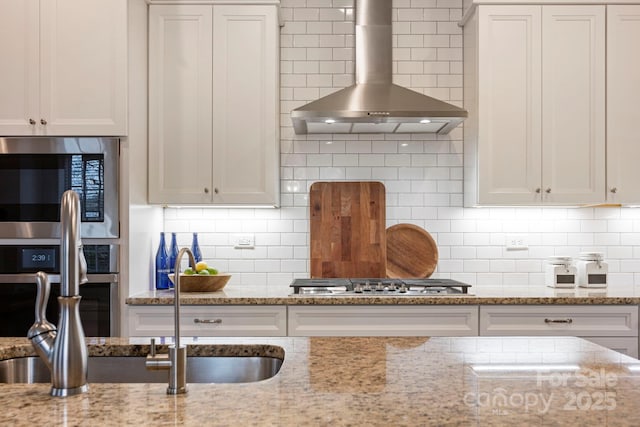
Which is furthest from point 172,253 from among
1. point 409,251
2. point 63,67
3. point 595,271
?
point 595,271

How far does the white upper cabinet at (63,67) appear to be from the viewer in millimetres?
3006

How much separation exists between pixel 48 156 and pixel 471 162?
2408mm

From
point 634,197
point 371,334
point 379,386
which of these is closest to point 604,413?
point 379,386

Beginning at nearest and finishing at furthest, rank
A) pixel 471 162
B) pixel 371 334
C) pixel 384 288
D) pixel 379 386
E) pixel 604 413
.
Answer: pixel 604 413
pixel 379 386
pixel 371 334
pixel 384 288
pixel 471 162

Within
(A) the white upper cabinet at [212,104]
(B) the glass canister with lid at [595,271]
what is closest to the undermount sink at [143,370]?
(A) the white upper cabinet at [212,104]

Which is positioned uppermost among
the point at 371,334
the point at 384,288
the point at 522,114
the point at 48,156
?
the point at 522,114

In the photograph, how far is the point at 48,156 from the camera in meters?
3.03

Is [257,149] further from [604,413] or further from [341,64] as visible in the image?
[604,413]

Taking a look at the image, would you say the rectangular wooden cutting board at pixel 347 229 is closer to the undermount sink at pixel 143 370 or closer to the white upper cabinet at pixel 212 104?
the white upper cabinet at pixel 212 104

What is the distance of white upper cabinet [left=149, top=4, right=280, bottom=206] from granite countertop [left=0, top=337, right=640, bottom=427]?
1891mm

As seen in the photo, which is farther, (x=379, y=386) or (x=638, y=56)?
(x=638, y=56)

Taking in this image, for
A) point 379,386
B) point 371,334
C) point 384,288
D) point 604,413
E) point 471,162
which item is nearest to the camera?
point 604,413

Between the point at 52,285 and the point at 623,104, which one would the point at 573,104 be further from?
the point at 52,285

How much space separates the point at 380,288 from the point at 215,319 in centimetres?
92
